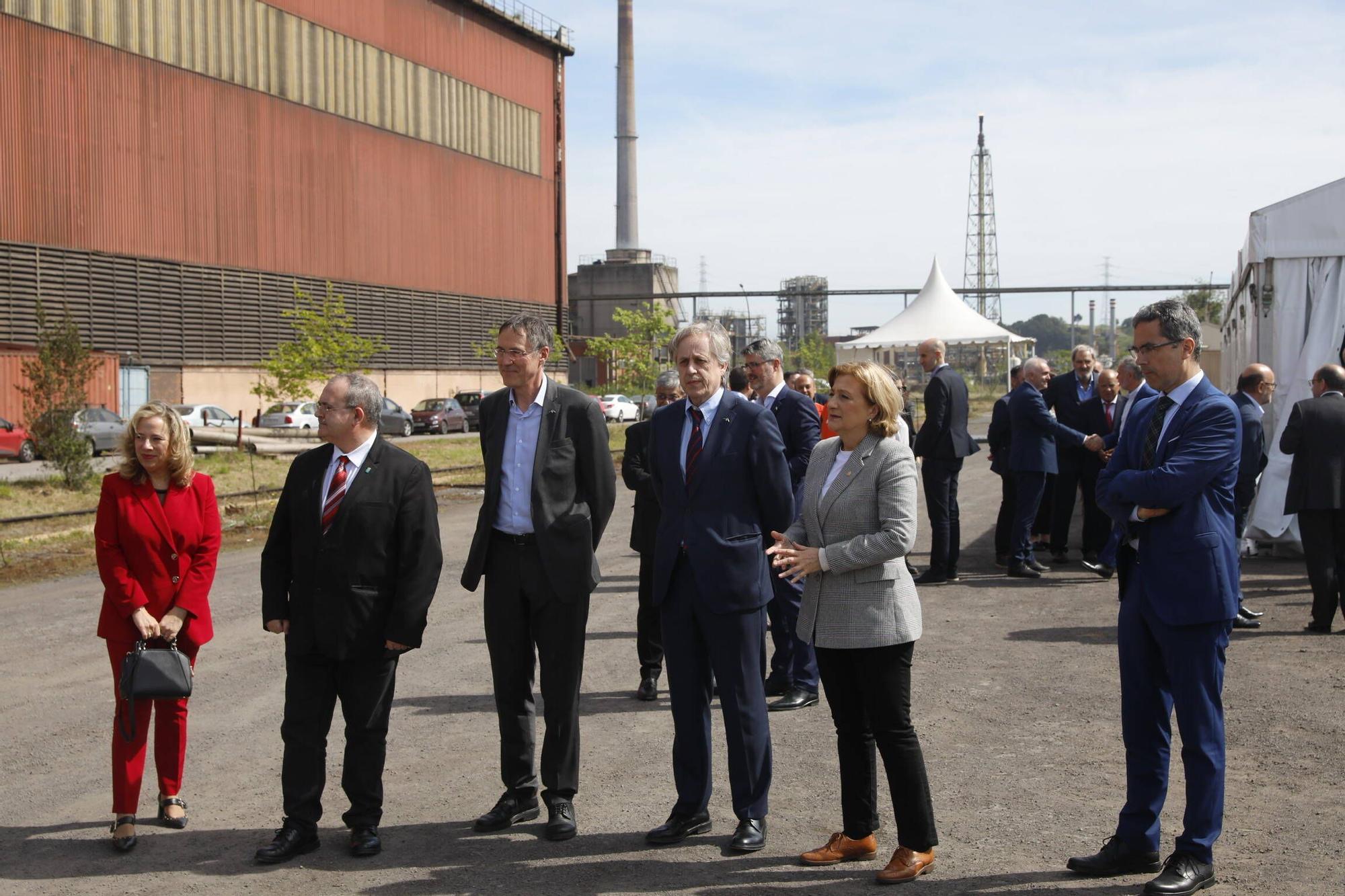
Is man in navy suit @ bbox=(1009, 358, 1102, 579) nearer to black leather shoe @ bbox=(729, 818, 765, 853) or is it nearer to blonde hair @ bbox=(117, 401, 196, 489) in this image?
black leather shoe @ bbox=(729, 818, 765, 853)

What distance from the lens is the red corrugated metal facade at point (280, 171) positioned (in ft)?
121

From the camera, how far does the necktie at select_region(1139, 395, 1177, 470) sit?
16.3 feet

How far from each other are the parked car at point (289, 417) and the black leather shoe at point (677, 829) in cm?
3474

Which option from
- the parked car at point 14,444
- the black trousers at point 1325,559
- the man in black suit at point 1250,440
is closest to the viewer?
the black trousers at point 1325,559

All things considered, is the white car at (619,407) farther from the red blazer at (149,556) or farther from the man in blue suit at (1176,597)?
the man in blue suit at (1176,597)

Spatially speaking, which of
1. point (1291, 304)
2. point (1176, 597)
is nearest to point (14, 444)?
point (1291, 304)

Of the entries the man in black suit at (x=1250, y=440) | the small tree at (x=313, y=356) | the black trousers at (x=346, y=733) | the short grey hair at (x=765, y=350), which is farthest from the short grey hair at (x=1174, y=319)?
the small tree at (x=313, y=356)

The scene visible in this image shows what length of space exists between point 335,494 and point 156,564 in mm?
962

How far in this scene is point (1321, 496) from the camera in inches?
370

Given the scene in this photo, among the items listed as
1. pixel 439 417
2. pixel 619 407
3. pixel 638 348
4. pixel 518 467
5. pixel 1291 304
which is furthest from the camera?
pixel 619 407

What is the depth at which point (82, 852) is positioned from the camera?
5285 mm

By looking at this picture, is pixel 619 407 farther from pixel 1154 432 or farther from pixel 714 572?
pixel 1154 432

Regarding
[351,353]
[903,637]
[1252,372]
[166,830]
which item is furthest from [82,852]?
[351,353]

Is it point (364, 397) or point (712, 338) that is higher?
point (712, 338)
